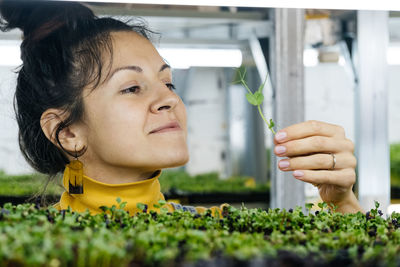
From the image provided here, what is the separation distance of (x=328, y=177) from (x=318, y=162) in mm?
65

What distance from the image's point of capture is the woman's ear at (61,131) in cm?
161

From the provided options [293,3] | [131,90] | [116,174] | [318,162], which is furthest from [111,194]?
[293,3]

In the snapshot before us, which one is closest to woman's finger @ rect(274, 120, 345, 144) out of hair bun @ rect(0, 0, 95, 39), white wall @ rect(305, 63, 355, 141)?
hair bun @ rect(0, 0, 95, 39)

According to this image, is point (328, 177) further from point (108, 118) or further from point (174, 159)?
point (108, 118)

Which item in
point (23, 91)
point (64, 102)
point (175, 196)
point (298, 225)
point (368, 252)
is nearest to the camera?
point (368, 252)

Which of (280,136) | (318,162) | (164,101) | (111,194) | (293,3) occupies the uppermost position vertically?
(293,3)

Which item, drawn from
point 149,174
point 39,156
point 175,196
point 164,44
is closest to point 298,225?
point 149,174

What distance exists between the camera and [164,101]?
1501mm

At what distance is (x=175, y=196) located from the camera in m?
4.55

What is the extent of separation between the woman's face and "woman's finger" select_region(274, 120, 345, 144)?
1.13 ft

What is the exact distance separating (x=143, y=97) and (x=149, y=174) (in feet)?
1.08

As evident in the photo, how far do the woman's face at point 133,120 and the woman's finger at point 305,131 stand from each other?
34 cm

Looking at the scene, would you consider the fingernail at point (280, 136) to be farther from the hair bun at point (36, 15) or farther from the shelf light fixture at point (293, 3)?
the hair bun at point (36, 15)

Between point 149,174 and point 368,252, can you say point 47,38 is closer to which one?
point 149,174
